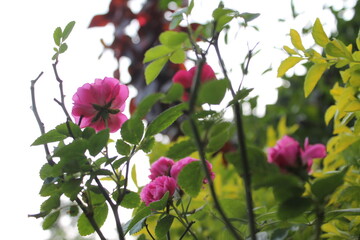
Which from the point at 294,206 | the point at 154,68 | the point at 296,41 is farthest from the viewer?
the point at 296,41

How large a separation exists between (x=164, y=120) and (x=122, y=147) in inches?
2.6

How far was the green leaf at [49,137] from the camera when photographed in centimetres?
52

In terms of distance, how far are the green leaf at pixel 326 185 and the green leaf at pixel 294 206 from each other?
0.09 feet

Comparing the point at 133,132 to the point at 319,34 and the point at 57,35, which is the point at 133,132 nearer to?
the point at 57,35

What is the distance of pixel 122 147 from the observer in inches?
21.5

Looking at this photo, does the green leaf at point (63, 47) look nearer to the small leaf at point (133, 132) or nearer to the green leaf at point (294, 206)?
the small leaf at point (133, 132)

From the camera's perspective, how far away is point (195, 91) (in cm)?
31

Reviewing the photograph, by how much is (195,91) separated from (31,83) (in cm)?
32

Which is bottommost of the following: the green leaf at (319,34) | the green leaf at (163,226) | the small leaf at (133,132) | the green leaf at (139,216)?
the green leaf at (163,226)

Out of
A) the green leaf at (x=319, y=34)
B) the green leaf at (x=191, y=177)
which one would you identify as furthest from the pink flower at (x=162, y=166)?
the green leaf at (x=319, y=34)

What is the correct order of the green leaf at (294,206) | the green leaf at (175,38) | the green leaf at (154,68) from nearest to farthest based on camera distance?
the green leaf at (294,206) → the green leaf at (175,38) → the green leaf at (154,68)

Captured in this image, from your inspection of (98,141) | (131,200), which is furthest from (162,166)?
(98,141)

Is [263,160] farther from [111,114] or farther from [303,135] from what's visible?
[303,135]

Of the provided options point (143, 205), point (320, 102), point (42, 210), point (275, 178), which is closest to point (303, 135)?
point (320, 102)
